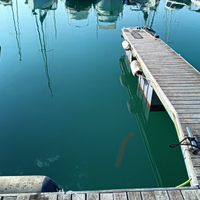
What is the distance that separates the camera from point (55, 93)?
43.2 feet

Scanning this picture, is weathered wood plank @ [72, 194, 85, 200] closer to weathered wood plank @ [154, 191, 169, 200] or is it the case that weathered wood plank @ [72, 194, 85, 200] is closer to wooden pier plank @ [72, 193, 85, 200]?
wooden pier plank @ [72, 193, 85, 200]

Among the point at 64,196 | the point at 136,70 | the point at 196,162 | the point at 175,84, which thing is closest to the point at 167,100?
the point at 175,84

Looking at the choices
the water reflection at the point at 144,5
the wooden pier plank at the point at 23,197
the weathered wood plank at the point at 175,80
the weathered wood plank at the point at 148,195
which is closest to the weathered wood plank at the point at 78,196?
the wooden pier plank at the point at 23,197

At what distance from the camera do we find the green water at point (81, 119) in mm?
8039

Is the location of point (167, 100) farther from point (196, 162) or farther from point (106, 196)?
point (106, 196)

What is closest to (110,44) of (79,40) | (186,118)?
(79,40)

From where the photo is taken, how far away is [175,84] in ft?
31.7

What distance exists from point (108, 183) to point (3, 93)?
9.67m

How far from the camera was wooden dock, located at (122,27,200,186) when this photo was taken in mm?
6824

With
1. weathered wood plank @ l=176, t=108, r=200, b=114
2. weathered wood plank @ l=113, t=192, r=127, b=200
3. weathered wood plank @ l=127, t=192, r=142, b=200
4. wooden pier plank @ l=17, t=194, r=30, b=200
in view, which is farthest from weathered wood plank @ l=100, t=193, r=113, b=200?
weathered wood plank @ l=176, t=108, r=200, b=114

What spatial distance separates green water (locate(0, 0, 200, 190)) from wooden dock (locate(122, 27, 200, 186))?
6.83ft

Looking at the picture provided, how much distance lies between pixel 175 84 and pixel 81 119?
5.41m

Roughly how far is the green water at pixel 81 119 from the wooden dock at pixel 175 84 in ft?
6.83

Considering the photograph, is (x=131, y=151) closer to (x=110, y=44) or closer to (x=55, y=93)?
(x=55, y=93)
